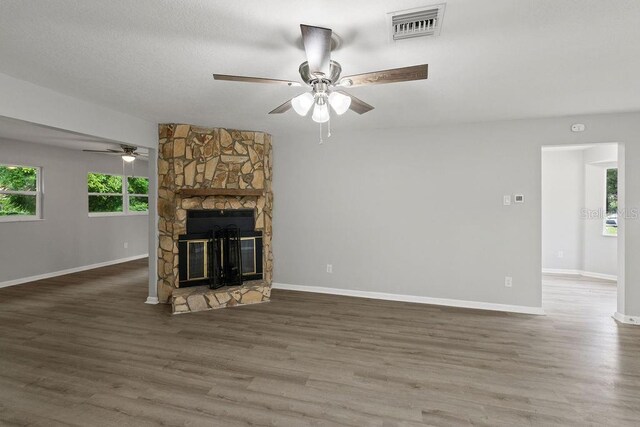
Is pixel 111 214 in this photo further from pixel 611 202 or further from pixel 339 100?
pixel 611 202

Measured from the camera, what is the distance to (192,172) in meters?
4.39

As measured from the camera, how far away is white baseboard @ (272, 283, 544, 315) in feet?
13.2

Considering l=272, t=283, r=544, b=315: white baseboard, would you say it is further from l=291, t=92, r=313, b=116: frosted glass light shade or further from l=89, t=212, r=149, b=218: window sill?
l=89, t=212, r=149, b=218: window sill

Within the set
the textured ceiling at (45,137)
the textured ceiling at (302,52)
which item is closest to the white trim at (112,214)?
the textured ceiling at (45,137)

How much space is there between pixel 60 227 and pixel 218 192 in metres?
3.98

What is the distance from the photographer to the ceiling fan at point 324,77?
1696 millimetres

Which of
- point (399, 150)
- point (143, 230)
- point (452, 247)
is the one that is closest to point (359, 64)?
point (399, 150)

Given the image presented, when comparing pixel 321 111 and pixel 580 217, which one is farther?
pixel 580 217

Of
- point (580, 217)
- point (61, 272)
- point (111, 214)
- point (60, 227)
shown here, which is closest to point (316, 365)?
point (61, 272)

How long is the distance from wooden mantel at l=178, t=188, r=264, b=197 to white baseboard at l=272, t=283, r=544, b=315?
5.20 feet

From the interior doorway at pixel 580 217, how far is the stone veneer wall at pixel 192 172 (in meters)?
5.14

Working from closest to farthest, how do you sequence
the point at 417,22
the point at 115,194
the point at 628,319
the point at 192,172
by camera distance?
the point at 417,22, the point at 628,319, the point at 192,172, the point at 115,194

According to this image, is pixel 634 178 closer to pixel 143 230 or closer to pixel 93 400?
pixel 93 400

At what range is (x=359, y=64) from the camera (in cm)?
243
